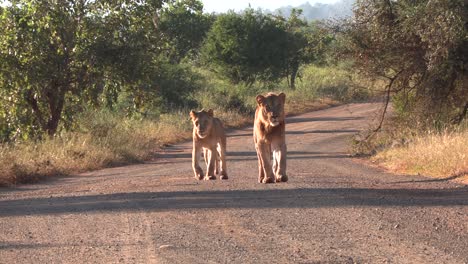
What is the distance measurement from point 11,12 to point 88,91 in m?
2.79

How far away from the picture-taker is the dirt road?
7664mm

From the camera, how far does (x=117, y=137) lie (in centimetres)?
2394

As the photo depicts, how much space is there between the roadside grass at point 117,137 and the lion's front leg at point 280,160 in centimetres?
587

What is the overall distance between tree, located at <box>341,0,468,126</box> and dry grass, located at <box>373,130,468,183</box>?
1002 mm

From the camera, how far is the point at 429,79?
19016 millimetres

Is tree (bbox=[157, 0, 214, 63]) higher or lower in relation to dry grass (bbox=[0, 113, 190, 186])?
higher

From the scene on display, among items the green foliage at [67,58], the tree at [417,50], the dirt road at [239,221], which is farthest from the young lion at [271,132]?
the green foliage at [67,58]

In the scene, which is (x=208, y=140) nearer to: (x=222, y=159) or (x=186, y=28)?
(x=222, y=159)

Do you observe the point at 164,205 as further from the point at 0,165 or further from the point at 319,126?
the point at 319,126

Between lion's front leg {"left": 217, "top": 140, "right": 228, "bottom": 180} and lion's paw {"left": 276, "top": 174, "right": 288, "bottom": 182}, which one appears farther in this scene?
lion's front leg {"left": 217, "top": 140, "right": 228, "bottom": 180}

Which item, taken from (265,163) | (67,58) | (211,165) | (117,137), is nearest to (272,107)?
(265,163)

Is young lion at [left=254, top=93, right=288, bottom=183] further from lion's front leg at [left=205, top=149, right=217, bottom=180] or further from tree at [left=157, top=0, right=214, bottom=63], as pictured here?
tree at [left=157, top=0, right=214, bottom=63]

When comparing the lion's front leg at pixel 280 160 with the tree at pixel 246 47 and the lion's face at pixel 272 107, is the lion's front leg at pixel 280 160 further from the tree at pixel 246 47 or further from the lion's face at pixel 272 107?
the tree at pixel 246 47

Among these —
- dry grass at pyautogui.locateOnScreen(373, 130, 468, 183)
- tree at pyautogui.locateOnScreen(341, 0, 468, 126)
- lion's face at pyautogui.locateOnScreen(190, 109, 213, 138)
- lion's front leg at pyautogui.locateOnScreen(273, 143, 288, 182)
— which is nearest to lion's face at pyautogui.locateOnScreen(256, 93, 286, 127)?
lion's front leg at pyautogui.locateOnScreen(273, 143, 288, 182)
